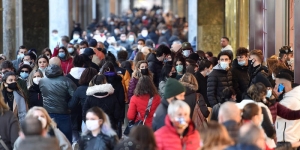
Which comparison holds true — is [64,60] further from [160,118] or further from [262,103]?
[160,118]

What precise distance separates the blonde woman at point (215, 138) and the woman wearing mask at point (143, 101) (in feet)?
15.9

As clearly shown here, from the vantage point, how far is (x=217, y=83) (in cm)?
1598

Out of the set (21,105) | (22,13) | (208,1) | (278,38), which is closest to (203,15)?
(208,1)

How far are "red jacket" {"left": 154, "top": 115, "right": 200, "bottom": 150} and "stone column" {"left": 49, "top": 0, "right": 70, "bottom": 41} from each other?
79.0ft

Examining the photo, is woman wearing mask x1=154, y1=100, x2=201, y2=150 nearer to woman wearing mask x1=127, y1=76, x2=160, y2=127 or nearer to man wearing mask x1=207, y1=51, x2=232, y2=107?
woman wearing mask x1=127, y1=76, x2=160, y2=127

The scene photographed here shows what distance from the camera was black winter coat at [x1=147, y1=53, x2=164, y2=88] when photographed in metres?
19.3

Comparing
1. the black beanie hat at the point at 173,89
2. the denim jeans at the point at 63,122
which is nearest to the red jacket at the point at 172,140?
the black beanie hat at the point at 173,89

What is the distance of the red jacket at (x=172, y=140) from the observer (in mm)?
10234

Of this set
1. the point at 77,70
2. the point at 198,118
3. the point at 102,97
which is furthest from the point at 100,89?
the point at 77,70

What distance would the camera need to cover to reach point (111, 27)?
51.5 m

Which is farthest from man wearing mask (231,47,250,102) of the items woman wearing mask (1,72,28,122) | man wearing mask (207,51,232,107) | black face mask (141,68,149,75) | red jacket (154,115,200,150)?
red jacket (154,115,200,150)

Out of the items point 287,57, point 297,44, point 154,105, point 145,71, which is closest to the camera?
point 154,105

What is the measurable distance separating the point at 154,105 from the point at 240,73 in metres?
2.87

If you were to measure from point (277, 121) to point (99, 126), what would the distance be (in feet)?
10.5
